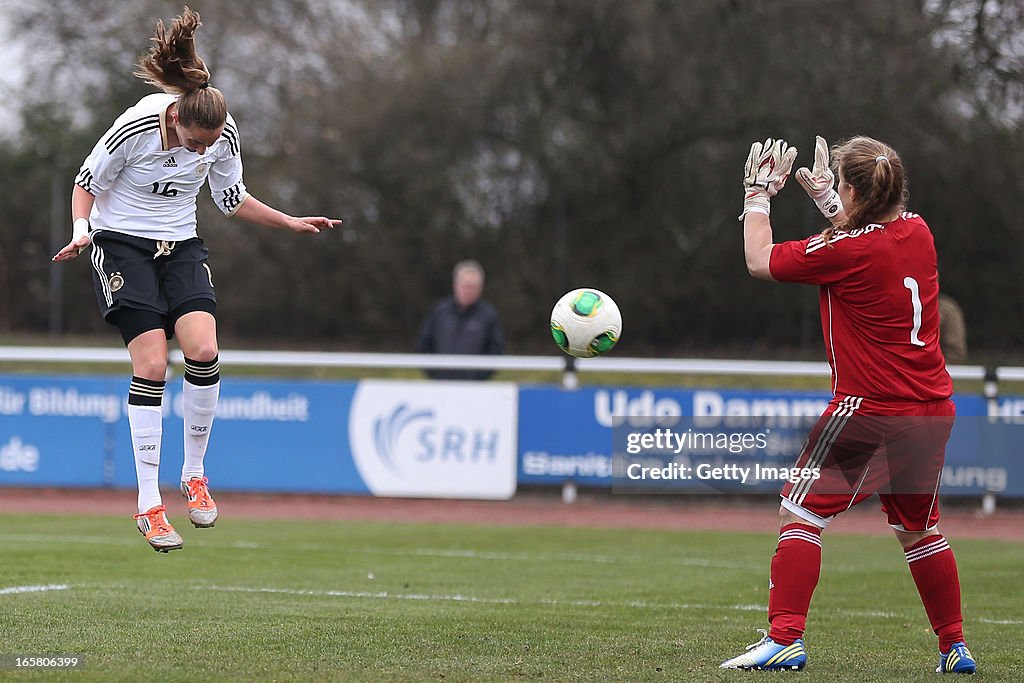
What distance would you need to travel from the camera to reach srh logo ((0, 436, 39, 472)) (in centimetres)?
1470

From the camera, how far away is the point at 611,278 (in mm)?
23094

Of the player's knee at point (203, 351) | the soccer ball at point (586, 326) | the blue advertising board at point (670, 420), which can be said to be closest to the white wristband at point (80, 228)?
the player's knee at point (203, 351)

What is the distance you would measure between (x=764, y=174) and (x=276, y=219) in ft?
8.60

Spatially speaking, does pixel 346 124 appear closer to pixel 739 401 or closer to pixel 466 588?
pixel 739 401

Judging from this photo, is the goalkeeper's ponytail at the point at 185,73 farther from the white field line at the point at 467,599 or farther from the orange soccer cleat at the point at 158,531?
the white field line at the point at 467,599

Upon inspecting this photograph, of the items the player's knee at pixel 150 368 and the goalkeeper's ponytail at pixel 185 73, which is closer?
the goalkeeper's ponytail at pixel 185 73

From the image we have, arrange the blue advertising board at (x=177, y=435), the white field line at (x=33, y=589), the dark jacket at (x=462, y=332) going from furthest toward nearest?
1. the dark jacket at (x=462, y=332)
2. the blue advertising board at (x=177, y=435)
3. the white field line at (x=33, y=589)

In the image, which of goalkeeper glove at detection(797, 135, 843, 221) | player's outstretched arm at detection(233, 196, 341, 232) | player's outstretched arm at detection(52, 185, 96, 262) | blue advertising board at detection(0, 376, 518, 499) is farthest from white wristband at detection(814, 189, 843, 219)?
blue advertising board at detection(0, 376, 518, 499)

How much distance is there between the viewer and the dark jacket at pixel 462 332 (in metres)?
15.2

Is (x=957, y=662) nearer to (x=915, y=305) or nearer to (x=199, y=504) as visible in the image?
(x=915, y=305)

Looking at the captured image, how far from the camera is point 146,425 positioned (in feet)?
22.9

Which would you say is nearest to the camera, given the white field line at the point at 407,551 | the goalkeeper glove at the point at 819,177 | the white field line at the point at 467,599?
the goalkeeper glove at the point at 819,177

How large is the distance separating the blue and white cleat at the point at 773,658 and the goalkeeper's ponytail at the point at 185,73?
3.49 m

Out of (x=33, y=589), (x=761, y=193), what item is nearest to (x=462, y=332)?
(x=33, y=589)
